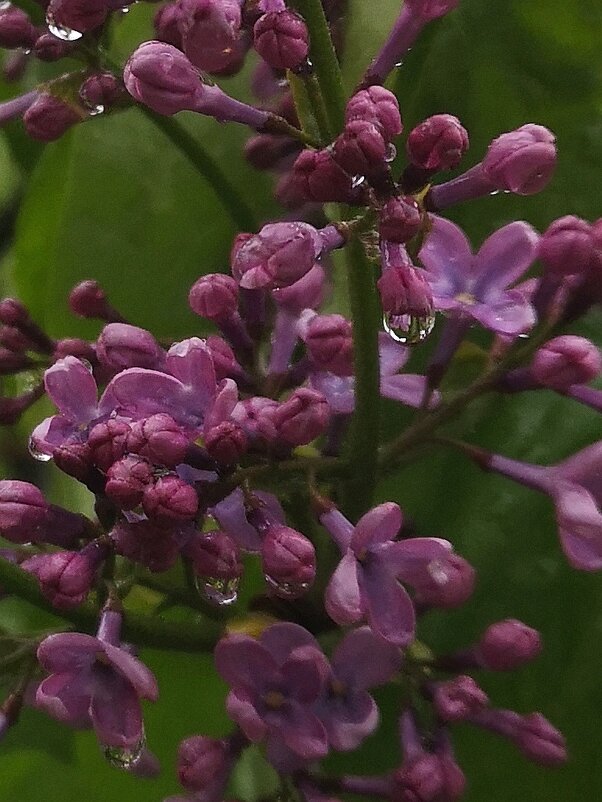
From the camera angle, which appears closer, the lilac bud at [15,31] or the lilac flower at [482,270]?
the lilac flower at [482,270]

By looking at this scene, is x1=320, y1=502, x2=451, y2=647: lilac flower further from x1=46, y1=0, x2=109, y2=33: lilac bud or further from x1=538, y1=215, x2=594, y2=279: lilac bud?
x1=46, y1=0, x2=109, y2=33: lilac bud

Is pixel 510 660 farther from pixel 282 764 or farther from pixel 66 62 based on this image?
pixel 66 62

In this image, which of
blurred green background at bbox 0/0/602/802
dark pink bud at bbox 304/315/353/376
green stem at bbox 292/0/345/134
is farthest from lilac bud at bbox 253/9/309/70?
blurred green background at bbox 0/0/602/802

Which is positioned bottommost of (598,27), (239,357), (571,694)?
(571,694)

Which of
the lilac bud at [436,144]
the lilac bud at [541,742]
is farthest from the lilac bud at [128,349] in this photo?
the lilac bud at [541,742]

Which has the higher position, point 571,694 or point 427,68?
point 427,68

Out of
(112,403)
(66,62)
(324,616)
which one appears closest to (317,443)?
(324,616)

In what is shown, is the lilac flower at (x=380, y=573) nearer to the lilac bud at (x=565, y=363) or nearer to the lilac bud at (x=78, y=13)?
the lilac bud at (x=565, y=363)
